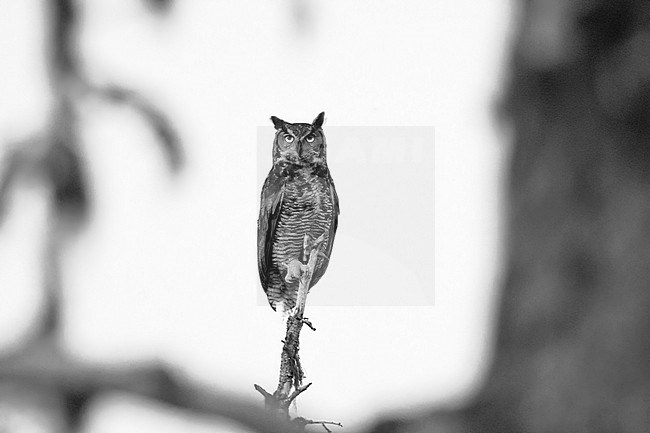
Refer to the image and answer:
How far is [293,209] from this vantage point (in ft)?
9.87

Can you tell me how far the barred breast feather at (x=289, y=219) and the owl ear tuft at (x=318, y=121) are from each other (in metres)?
0.13

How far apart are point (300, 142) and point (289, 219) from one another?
287 mm

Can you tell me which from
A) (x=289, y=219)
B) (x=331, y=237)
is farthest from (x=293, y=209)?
(x=331, y=237)

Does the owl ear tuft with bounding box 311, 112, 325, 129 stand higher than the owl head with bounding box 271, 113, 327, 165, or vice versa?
the owl ear tuft with bounding box 311, 112, 325, 129

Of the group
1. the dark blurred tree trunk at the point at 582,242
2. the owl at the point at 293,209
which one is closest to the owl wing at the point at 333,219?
the owl at the point at 293,209

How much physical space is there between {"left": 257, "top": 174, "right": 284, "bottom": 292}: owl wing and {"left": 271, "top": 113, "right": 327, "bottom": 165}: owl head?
108mm

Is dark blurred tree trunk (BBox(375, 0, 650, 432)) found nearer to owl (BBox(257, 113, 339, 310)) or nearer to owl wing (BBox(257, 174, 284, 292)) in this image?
owl (BBox(257, 113, 339, 310))

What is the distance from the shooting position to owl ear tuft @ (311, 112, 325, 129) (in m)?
2.85

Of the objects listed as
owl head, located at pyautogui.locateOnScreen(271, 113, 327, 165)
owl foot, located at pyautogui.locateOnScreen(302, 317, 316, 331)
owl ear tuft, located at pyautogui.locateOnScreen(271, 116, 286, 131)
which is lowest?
owl foot, located at pyautogui.locateOnScreen(302, 317, 316, 331)

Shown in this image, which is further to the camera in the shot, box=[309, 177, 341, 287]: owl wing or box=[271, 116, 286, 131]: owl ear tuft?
box=[271, 116, 286, 131]: owl ear tuft

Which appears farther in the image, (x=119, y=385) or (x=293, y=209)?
(x=293, y=209)

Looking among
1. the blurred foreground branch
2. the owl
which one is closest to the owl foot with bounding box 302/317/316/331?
the owl

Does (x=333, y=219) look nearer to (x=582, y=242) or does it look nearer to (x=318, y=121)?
(x=318, y=121)

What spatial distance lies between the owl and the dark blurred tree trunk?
1891 millimetres
